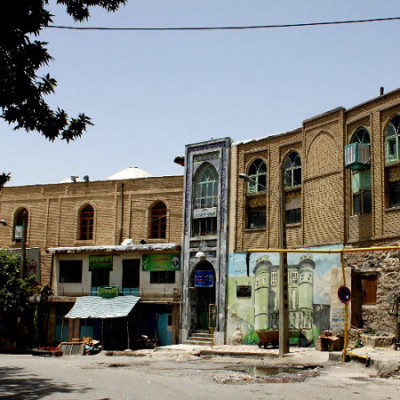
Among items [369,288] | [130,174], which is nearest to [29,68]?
[369,288]

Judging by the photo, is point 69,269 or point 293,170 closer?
point 293,170

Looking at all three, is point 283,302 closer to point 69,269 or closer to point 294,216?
point 294,216

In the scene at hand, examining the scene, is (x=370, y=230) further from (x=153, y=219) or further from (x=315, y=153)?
(x=153, y=219)

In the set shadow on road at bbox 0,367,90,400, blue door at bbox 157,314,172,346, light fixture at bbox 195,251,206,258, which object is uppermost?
light fixture at bbox 195,251,206,258

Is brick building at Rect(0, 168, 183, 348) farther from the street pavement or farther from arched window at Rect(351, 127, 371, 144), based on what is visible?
arched window at Rect(351, 127, 371, 144)

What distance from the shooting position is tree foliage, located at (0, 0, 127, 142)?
35.7 feet

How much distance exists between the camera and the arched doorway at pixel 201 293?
105 ft

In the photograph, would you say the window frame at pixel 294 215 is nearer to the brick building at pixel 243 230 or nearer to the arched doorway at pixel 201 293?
the brick building at pixel 243 230

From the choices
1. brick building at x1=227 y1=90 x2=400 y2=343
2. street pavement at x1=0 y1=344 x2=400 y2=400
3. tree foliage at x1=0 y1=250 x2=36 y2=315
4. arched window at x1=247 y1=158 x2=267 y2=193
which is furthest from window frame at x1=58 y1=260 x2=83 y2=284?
street pavement at x1=0 y1=344 x2=400 y2=400

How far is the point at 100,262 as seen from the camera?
34.8 metres

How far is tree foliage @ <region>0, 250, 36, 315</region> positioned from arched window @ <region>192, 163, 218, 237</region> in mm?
9444

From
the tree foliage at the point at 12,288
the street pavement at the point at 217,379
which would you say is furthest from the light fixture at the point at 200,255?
the tree foliage at the point at 12,288

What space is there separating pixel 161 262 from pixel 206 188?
4.61 metres

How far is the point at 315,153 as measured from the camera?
91.1 ft
